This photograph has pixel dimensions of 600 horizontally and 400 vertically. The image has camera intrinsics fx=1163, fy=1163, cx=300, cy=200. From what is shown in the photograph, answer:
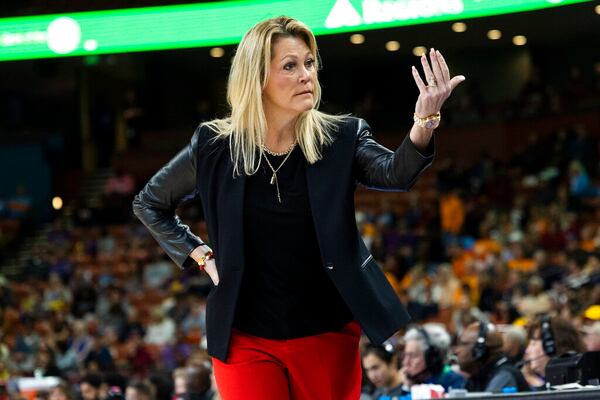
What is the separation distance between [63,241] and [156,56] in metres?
5.62

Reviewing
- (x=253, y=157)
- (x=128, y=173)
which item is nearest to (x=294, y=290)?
(x=253, y=157)

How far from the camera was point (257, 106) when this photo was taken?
10.2 ft

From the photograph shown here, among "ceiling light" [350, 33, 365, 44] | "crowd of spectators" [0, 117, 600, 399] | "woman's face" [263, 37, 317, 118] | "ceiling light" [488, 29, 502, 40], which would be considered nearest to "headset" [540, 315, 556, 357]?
"woman's face" [263, 37, 317, 118]

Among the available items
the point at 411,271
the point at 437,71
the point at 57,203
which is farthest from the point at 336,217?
the point at 57,203

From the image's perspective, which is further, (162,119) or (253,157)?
(162,119)

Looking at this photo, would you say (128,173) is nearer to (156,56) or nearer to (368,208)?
(156,56)

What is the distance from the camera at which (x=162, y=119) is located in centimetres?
2452

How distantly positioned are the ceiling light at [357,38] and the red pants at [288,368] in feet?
54.0

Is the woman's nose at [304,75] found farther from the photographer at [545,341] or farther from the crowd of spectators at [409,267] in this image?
the crowd of spectators at [409,267]

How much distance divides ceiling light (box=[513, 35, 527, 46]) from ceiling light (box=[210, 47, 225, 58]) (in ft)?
17.3

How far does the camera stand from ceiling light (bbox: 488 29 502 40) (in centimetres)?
1914

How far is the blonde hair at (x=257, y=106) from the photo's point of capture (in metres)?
3.08

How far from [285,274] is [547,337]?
328 cm

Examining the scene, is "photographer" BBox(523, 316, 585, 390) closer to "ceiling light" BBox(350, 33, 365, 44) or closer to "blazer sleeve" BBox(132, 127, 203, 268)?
"blazer sleeve" BBox(132, 127, 203, 268)
